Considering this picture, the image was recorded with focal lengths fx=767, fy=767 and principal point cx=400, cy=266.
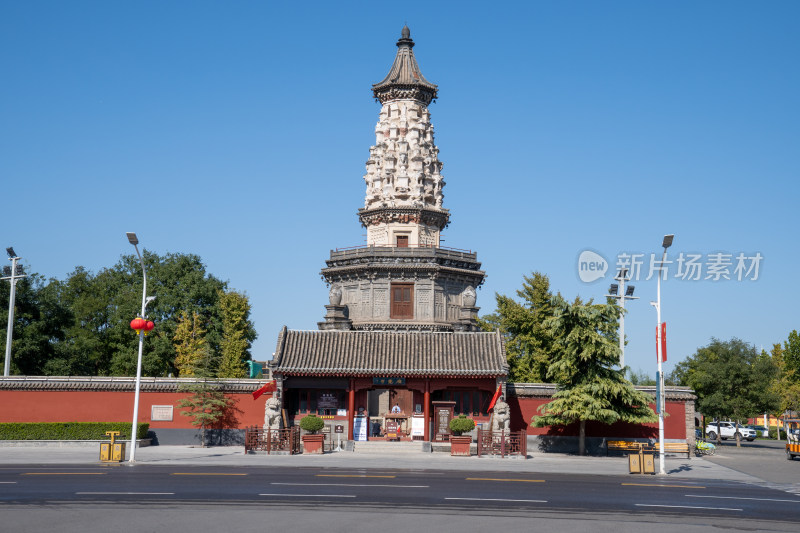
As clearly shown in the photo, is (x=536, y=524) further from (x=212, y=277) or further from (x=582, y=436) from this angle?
(x=212, y=277)

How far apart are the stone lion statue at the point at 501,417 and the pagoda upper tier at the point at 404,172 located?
2037 centimetres

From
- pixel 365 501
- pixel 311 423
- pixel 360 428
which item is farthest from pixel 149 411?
pixel 365 501

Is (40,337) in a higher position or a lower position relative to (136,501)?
higher

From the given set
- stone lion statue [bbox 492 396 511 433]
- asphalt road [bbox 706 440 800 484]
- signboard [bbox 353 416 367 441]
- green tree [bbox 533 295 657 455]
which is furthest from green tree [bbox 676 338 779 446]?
signboard [bbox 353 416 367 441]

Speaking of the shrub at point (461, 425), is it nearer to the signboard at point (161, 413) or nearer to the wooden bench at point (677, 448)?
the wooden bench at point (677, 448)

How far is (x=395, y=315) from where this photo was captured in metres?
52.2

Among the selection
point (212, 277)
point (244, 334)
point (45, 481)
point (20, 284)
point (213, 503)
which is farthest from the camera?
point (212, 277)

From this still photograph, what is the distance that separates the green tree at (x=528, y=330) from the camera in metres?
47.9

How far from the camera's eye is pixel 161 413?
40.1 m

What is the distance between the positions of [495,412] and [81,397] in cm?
2141

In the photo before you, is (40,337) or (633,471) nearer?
(633,471)

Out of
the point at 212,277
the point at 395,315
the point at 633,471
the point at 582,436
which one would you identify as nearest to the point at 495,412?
the point at 582,436

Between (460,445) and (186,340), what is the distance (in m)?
29.9

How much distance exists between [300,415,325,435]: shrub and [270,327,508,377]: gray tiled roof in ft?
9.26
